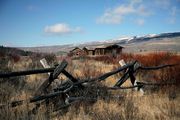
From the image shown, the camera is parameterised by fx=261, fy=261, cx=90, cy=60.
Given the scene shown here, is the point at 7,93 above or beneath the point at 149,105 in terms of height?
above

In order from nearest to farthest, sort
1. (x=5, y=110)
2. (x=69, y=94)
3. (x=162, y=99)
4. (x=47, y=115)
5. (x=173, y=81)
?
(x=5, y=110) → (x=47, y=115) → (x=69, y=94) → (x=162, y=99) → (x=173, y=81)

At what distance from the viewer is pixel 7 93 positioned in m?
5.55

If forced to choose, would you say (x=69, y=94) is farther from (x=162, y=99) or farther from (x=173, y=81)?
(x=173, y=81)

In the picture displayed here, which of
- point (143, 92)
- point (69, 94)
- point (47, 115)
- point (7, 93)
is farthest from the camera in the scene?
point (143, 92)

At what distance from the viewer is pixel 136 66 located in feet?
24.8

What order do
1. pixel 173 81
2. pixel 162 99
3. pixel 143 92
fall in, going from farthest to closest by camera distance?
pixel 173 81 → pixel 143 92 → pixel 162 99

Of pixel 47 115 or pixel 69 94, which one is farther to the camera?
pixel 69 94

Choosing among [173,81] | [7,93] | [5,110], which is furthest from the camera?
[173,81]

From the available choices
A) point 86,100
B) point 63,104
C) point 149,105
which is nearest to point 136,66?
point 149,105

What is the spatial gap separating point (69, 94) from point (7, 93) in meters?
1.36

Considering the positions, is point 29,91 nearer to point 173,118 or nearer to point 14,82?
point 14,82

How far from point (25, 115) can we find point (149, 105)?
10.5 feet

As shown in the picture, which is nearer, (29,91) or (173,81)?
(29,91)

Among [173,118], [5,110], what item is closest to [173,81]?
[173,118]
